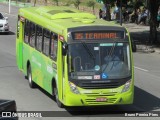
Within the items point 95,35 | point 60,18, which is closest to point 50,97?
point 60,18

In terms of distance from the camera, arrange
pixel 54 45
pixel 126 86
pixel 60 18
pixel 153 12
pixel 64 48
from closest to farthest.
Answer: pixel 64 48 < pixel 126 86 < pixel 54 45 < pixel 60 18 < pixel 153 12

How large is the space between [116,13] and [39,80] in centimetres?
3587

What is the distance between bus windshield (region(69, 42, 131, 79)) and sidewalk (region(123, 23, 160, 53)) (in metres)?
17.3

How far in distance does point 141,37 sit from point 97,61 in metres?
24.8

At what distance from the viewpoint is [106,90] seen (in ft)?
50.1

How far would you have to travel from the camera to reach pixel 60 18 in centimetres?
1784

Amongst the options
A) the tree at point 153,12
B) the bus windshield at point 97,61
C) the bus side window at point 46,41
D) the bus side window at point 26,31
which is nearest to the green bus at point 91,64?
the bus windshield at point 97,61

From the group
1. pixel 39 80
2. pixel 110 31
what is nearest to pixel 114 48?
pixel 110 31

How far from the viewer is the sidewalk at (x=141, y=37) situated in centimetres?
3328

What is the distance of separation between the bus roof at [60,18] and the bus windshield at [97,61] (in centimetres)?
83

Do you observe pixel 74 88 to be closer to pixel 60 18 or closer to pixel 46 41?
pixel 46 41

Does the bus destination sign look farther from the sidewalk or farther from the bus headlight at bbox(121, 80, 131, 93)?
the sidewalk

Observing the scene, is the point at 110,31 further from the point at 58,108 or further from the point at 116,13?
the point at 116,13

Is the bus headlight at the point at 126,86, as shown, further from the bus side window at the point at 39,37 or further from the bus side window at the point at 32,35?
the bus side window at the point at 32,35
